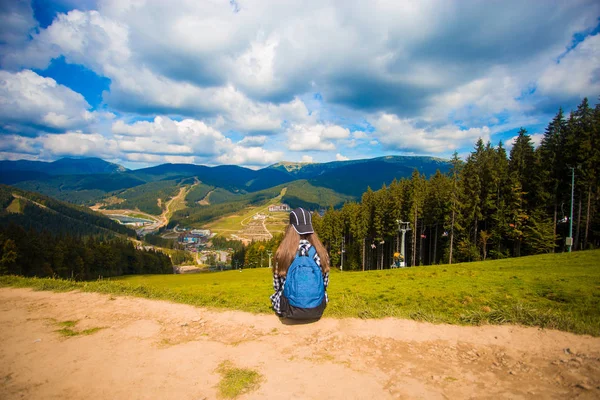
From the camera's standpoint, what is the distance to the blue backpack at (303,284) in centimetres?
729

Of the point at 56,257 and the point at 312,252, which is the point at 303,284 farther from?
the point at 56,257

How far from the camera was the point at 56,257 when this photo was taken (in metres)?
61.1

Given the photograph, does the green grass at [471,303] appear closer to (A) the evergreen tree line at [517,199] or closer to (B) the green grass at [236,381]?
(B) the green grass at [236,381]

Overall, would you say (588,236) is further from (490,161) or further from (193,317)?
(193,317)

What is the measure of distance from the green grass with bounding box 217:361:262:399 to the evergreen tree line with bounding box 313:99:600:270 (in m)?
35.3

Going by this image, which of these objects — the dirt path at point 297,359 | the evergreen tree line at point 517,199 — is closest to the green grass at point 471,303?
the dirt path at point 297,359

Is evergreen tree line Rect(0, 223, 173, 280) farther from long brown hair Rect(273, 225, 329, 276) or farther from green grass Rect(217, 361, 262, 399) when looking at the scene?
green grass Rect(217, 361, 262, 399)

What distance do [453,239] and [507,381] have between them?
38.8 metres

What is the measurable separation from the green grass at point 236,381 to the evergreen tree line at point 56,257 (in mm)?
44811

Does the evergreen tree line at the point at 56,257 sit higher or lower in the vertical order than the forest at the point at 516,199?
lower

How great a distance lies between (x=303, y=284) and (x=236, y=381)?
2714 millimetres

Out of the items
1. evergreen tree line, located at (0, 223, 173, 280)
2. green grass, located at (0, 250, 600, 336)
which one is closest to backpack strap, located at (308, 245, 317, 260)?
green grass, located at (0, 250, 600, 336)

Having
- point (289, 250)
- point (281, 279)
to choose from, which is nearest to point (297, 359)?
point (281, 279)

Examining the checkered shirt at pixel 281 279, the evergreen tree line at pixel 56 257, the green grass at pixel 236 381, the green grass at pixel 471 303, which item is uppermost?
the checkered shirt at pixel 281 279
